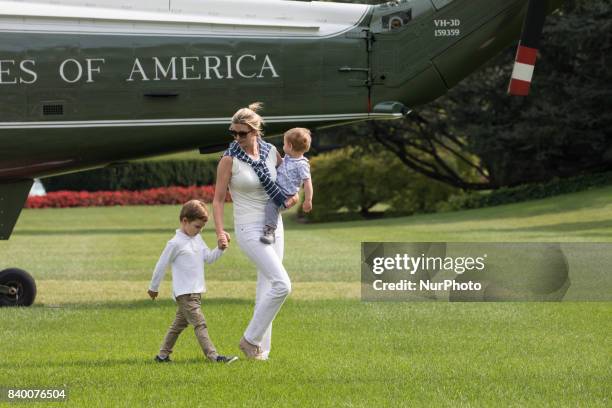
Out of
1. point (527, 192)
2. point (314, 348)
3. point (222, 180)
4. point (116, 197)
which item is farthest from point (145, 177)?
point (222, 180)

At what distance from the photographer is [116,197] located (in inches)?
2483

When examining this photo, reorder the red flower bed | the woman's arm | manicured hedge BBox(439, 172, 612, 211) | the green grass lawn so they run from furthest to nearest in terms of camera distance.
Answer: the red flower bed
manicured hedge BBox(439, 172, 612, 211)
the woman's arm
the green grass lawn

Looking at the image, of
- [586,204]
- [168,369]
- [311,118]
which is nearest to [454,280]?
[311,118]

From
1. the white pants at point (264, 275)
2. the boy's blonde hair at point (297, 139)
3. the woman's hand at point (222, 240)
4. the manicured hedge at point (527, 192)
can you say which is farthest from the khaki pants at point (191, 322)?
the manicured hedge at point (527, 192)

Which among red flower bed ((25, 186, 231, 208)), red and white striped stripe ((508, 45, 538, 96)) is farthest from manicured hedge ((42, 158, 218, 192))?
red and white striped stripe ((508, 45, 538, 96))

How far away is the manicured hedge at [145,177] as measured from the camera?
65.6m

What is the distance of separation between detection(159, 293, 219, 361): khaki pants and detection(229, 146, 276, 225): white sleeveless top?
764 millimetres

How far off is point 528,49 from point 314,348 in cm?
536

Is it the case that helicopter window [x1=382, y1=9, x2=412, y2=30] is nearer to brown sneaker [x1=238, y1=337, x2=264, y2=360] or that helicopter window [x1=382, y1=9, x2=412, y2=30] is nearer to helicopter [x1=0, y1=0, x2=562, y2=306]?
helicopter [x1=0, y1=0, x2=562, y2=306]

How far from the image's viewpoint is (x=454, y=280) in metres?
12.4

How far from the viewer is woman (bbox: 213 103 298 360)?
31.1 feet

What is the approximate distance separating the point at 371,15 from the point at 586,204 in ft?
78.6

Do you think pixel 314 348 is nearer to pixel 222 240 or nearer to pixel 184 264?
pixel 184 264

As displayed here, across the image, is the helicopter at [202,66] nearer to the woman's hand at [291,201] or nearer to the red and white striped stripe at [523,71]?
the red and white striped stripe at [523,71]
